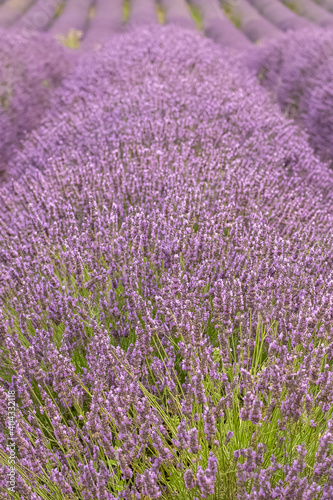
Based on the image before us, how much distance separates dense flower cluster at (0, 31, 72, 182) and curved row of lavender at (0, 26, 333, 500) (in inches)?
93.1

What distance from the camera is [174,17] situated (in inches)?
560

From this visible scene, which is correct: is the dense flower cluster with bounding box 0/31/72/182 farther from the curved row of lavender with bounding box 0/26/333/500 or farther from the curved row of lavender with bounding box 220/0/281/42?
the curved row of lavender with bounding box 220/0/281/42

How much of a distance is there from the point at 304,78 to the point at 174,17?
31.8ft

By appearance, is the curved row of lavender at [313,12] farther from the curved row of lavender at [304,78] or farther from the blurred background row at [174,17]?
the curved row of lavender at [304,78]

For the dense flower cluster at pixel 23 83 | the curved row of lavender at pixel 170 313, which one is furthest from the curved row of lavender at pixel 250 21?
the curved row of lavender at pixel 170 313

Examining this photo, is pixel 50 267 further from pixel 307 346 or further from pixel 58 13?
pixel 58 13

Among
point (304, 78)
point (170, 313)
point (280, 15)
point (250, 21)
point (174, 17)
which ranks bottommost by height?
point (304, 78)

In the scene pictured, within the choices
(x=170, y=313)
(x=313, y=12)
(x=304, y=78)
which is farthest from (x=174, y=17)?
(x=170, y=313)

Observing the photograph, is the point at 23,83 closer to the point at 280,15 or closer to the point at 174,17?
the point at 174,17

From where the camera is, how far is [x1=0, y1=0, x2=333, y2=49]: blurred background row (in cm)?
1268

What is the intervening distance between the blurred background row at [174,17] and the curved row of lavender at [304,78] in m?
3.38

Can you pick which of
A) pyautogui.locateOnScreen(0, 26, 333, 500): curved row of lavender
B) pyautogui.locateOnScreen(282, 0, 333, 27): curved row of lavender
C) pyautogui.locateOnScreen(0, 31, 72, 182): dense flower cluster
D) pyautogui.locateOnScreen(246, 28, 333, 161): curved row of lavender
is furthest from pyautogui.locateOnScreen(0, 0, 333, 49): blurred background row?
pyautogui.locateOnScreen(0, 26, 333, 500): curved row of lavender

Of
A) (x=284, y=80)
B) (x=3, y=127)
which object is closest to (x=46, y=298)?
(x=3, y=127)

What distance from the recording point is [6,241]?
84.8 inches
